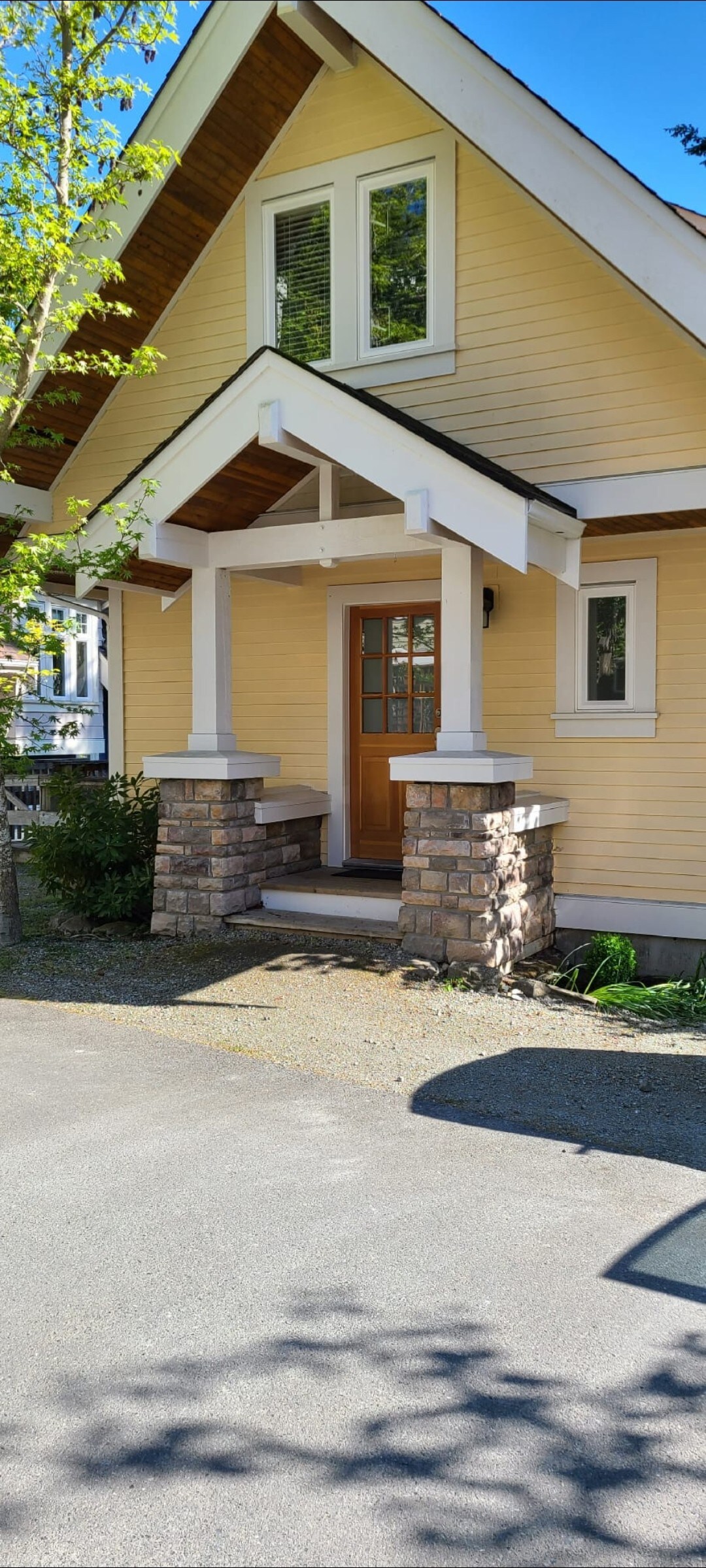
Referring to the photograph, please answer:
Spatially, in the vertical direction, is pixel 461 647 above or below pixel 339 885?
above

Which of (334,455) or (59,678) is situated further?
(59,678)

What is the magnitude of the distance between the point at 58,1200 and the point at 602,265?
6.72 meters

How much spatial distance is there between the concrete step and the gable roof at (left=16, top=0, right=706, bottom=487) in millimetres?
4237

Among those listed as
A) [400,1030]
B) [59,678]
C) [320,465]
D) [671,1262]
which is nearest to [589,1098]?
[400,1030]

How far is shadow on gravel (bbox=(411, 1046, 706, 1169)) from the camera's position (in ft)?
15.0

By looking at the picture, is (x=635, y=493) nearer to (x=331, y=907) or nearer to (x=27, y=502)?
(x=331, y=907)

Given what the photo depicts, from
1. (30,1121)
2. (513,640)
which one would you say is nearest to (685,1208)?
(30,1121)

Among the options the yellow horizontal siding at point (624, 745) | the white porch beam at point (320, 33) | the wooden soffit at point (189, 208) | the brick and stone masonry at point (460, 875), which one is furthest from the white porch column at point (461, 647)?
the white porch beam at point (320, 33)

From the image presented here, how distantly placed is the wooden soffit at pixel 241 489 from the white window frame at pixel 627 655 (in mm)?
2279

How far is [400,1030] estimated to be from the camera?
6047 mm

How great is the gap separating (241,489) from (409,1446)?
6.92 meters

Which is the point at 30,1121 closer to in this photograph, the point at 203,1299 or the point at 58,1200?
the point at 58,1200

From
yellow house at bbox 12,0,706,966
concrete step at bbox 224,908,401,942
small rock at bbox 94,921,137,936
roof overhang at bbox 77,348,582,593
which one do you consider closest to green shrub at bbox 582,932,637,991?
yellow house at bbox 12,0,706,966

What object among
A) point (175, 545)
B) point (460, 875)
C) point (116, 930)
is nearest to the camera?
point (460, 875)
